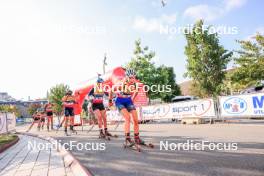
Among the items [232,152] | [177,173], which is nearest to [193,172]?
[177,173]

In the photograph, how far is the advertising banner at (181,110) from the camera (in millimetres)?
19058

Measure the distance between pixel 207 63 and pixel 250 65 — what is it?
5.91m

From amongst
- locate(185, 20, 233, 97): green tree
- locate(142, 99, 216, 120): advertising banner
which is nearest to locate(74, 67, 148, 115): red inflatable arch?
locate(142, 99, 216, 120): advertising banner

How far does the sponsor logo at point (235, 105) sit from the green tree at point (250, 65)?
672 inches

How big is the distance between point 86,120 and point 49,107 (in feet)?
52.3

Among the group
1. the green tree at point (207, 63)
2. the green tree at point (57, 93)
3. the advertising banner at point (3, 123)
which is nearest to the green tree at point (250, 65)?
the green tree at point (207, 63)

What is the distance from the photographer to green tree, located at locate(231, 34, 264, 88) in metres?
32.9

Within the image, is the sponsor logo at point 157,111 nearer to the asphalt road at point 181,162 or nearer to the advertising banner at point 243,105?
the advertising banner at point 243,105

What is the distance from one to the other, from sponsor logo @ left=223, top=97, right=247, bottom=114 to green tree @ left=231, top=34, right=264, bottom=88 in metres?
17.1

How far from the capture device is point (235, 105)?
1708 centimetres

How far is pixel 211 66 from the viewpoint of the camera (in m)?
38.1

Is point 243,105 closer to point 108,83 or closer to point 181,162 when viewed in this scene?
point 181,162

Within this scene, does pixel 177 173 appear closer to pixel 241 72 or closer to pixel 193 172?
pixel 193 172

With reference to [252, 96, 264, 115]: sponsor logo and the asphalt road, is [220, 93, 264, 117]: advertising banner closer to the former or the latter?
[252, 96, 264, 115]: sponsor logo
